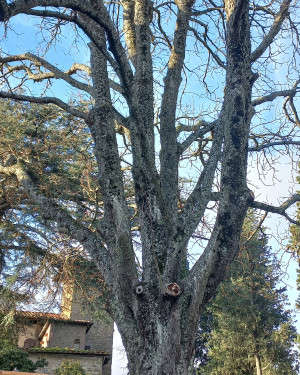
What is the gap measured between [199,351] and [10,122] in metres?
23.4

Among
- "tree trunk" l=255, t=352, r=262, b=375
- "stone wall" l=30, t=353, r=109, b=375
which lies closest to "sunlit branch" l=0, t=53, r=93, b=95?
"stone wall" l=30, t=353, r=109, b=375

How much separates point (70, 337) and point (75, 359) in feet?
14.3

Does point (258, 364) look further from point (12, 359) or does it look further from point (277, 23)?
point (277, 23)

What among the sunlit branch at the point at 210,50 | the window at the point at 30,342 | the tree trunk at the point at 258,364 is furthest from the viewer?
the window at the point at 30,342

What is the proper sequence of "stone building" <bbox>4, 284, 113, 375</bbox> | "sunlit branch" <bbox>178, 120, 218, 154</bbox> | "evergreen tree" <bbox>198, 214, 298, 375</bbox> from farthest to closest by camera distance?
"evergreen tree" <bbox>198, 214, 298, 375</bbox>
"stone building" <bbox>4, 284, 113, 375</bbox>
"sunlit branch" <bbox>178, 120, 218, 154</bbox>

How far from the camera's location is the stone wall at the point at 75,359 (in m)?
17.2

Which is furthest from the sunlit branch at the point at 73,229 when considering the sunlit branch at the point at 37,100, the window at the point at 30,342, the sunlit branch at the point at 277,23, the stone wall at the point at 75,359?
the window at the point at 30,342

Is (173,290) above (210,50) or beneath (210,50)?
beneath

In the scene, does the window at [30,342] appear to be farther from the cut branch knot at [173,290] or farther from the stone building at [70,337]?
the cut branch knot at [173,290]

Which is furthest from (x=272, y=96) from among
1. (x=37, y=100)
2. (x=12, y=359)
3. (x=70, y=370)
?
(x=70, y=370)

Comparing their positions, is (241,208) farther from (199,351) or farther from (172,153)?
(199,351)

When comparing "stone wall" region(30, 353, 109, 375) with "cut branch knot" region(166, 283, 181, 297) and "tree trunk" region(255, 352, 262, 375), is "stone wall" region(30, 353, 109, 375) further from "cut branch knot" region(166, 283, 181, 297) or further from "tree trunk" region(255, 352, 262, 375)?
"cut branch knot" region(166, 283, 181, 297)

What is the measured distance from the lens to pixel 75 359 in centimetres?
1814

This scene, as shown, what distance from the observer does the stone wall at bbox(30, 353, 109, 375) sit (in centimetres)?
1718
